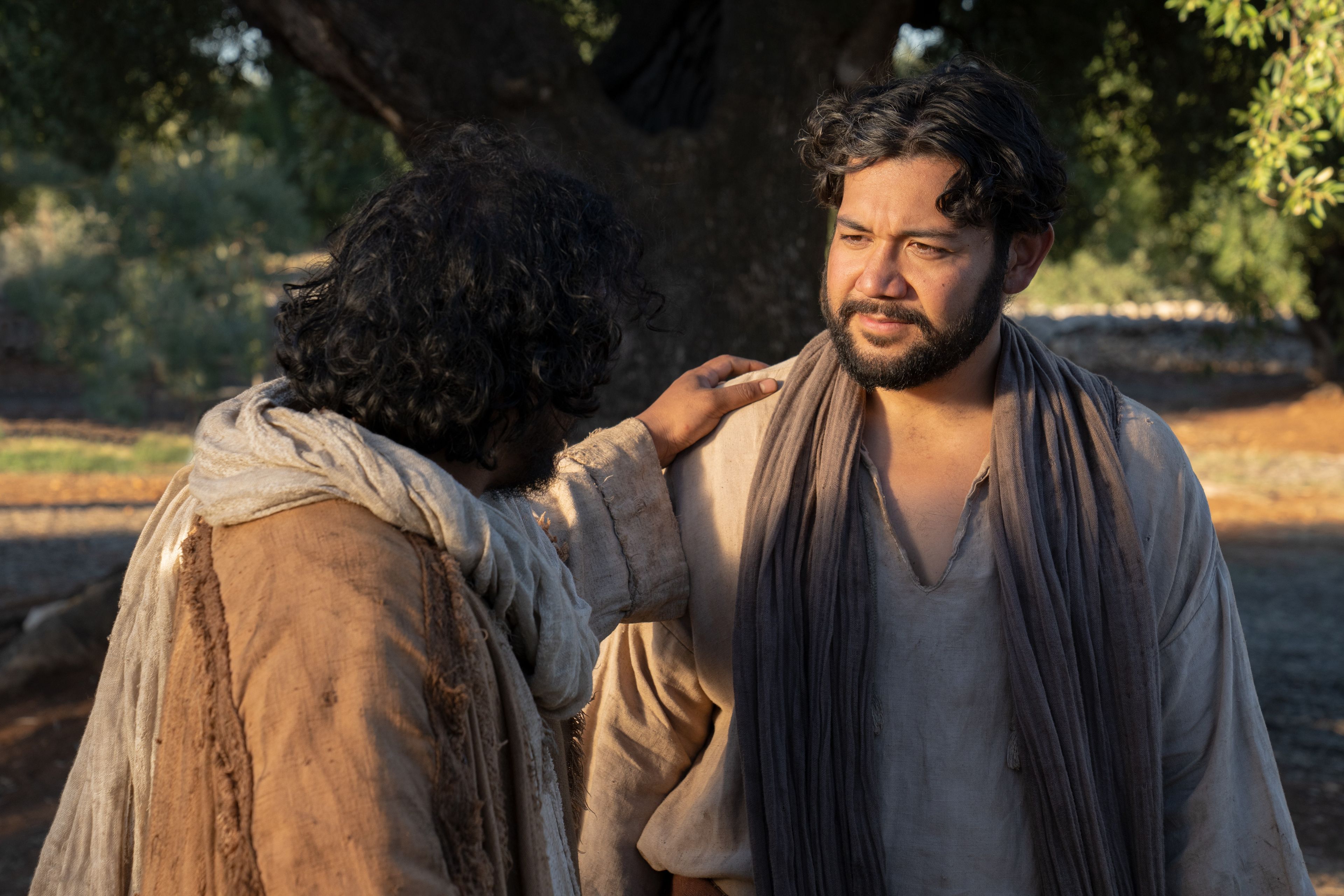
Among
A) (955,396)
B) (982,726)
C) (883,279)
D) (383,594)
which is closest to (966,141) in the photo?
(883,279)

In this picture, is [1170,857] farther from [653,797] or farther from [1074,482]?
[653,797]

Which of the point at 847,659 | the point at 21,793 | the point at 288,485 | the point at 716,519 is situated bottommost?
the point at 21,793

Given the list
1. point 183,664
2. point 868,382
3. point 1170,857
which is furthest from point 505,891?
point 1170,857

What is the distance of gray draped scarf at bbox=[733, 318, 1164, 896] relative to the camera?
212 centimetres

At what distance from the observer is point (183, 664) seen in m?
1.29

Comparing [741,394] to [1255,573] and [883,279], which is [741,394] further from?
[1255,573]

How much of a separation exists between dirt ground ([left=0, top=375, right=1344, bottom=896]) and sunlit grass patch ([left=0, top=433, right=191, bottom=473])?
0.52 metres

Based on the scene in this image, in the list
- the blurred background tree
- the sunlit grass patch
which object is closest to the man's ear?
the blurred background tree

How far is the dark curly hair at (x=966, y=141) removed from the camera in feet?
7.34

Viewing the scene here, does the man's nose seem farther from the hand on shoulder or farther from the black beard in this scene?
the hand on shoulder

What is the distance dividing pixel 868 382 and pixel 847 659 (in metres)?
0.55

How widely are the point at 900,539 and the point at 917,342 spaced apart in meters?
0.40

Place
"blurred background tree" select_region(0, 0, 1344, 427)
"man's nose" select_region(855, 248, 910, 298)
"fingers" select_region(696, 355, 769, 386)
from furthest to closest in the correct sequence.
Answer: "blurred background tree" select_region(0, 0, 1344, 427)
"fingers" select_region(696, 355, 769, 386)
"man's nose" select_region(855, 248, 910, 298)

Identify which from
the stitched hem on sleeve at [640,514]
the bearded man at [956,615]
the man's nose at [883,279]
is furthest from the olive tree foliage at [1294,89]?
the stitched hem on sleeve at [640,514]
